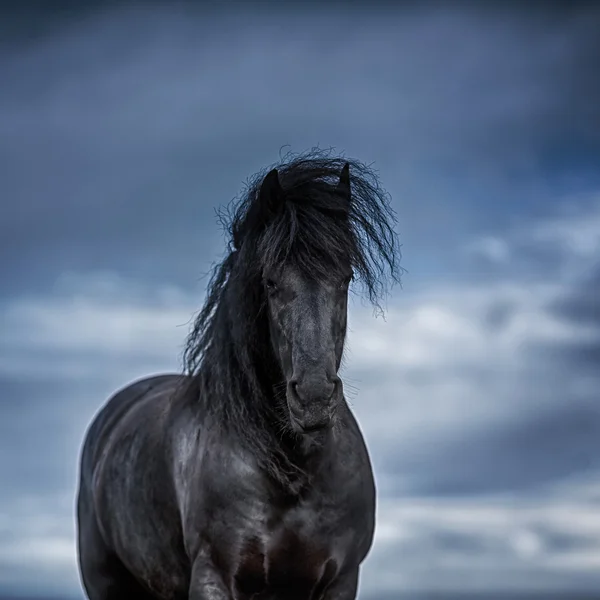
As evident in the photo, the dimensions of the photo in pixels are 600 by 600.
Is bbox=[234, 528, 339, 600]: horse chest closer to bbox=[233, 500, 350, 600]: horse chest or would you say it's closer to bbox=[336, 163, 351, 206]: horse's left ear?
bbox=[233, 500, 350, 600]: horse chest

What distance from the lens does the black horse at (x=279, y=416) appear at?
5582mm

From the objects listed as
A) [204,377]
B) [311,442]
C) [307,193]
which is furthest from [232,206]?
[311,442]

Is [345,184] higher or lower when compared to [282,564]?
higher

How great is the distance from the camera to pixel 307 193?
5.99m

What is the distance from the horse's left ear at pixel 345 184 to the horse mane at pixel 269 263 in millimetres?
45

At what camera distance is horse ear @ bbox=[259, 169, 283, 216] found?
589cm

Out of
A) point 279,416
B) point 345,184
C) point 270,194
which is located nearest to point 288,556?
point 279,416

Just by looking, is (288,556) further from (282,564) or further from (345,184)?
(345,184)

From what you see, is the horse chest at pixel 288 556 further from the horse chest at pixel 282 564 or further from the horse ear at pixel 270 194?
the horse ear at pixel 270 194

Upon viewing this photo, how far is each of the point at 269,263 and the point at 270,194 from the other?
1.47ft

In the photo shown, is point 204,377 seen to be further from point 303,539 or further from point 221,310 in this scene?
point 303,539

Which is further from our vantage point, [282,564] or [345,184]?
[345,184]

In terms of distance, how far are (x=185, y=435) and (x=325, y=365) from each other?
1440 mm

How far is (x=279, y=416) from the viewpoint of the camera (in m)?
5.86
